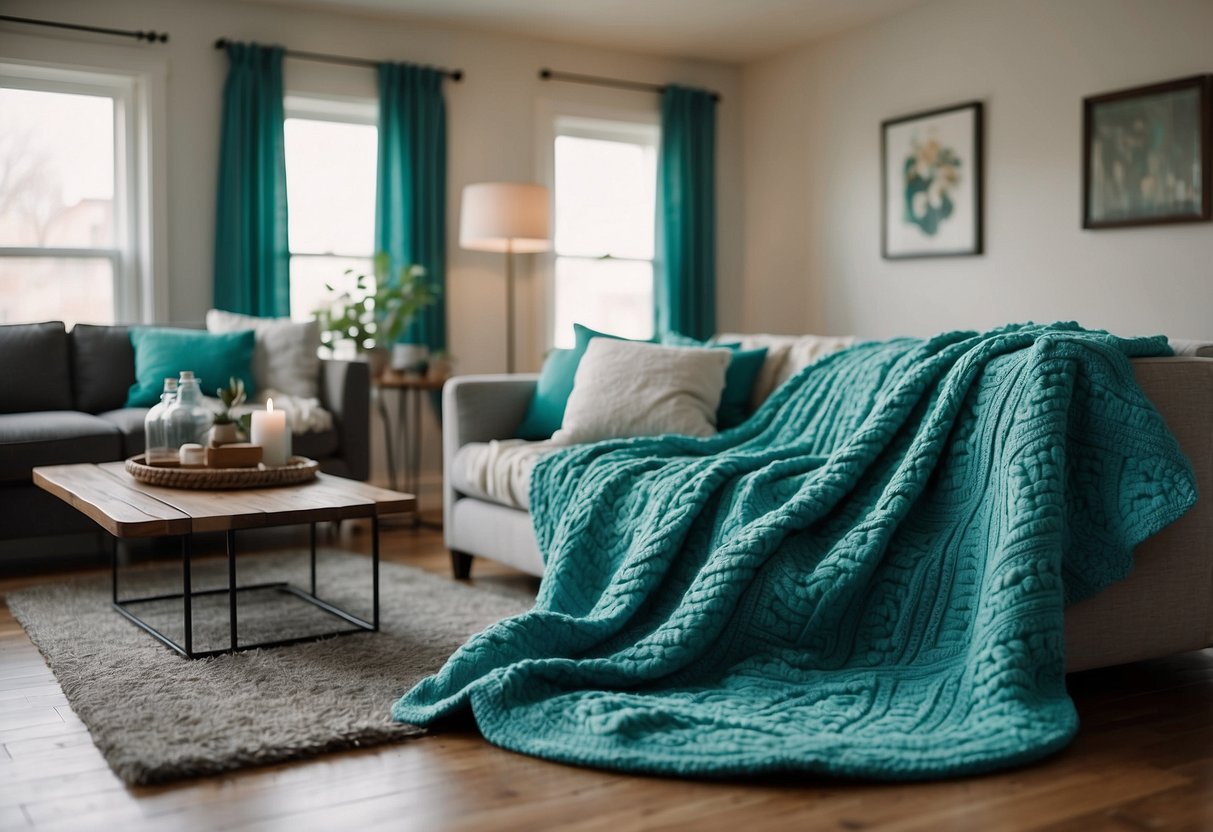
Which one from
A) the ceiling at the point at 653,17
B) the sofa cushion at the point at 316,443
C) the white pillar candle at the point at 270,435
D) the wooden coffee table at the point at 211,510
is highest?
the ceiling at the point at 653,17

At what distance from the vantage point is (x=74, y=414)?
420 cm

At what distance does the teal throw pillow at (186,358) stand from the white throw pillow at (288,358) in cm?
6

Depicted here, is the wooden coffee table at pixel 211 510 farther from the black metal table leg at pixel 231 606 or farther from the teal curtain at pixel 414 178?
the teal curtain at pixel 414 178

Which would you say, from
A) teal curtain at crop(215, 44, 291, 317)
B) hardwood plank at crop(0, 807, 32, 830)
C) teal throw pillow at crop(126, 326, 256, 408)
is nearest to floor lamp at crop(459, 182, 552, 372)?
teal curtain at crop(215, 44, 291, 317)

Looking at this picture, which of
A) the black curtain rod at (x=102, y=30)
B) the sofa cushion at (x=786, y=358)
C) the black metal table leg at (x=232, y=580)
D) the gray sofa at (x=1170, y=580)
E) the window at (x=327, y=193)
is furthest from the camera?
the window at (x=327, y=193)

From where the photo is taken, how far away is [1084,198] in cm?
470

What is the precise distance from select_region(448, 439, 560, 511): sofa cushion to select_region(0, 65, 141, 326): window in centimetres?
220

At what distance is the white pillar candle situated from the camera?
3125mm

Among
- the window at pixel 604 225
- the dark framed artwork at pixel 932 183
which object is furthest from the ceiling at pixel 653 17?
the dark framed artwork at pixel 932 183

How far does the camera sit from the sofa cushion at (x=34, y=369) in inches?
168

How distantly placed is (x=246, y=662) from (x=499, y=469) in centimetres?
103

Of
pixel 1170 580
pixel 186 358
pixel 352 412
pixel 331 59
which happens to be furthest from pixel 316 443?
pixel 1170 580

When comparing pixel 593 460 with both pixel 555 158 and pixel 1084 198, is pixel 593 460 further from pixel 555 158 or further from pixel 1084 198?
pixel 555 158

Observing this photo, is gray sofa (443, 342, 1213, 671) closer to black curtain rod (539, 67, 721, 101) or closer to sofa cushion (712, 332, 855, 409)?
sofa cushion (712, 332, 855, 409)
